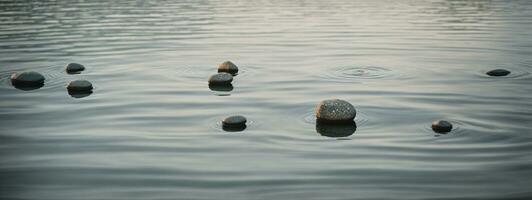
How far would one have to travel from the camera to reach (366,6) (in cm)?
4391

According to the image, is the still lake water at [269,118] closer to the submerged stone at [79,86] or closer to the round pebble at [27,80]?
the round pebble at [27,80]

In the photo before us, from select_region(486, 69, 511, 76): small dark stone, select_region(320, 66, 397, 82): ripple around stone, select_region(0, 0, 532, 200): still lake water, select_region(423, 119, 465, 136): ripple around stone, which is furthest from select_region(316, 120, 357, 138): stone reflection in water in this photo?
select_region(486, 69, 511, 76): small dark stone

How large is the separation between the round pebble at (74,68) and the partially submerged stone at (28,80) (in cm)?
157

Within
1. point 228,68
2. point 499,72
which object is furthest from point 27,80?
point 499,72

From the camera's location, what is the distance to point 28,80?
14852 millimetres

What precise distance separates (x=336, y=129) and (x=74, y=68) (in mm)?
9063

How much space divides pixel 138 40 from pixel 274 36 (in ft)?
18.2

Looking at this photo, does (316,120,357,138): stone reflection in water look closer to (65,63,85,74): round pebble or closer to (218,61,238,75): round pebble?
(218,61,238,75): round pebble

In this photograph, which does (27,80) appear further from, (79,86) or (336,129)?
(336,129)

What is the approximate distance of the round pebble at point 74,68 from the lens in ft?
54.6

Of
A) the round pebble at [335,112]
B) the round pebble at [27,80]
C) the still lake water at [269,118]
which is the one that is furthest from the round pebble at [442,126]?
the round pebble at [27,80]

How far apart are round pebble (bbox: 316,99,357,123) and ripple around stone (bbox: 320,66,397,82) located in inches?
171

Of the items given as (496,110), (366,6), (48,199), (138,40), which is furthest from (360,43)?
(366,6)

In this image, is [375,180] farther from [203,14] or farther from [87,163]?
[203,14]
